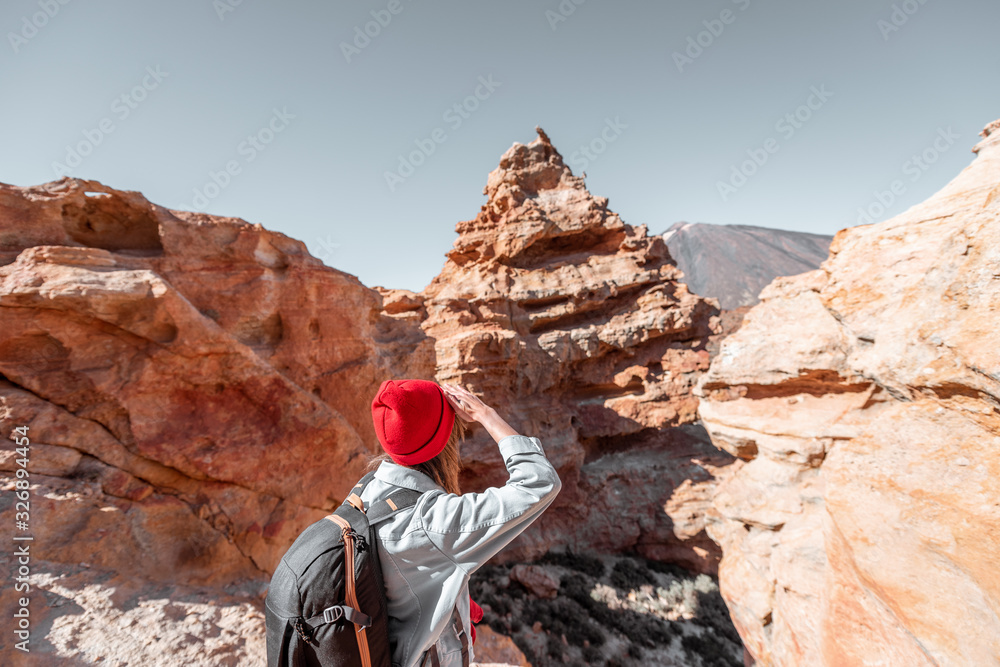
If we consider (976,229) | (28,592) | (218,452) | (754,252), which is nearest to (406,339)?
(218,452)

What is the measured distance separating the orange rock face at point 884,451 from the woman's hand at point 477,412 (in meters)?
2.81

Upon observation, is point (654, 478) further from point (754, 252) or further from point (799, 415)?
point (754, 252)

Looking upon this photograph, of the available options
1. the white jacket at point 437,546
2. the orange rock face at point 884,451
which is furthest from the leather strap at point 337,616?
the orange rock face at point 884,451

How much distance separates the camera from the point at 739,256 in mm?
49812

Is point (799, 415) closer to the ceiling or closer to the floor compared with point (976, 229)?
closer to the floor

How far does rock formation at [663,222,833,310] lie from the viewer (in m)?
45.0

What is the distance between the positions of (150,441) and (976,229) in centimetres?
704

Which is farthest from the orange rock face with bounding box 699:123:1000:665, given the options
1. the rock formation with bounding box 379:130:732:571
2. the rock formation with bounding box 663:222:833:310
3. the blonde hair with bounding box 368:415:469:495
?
the rock formation with bounding box 663:222:833:310

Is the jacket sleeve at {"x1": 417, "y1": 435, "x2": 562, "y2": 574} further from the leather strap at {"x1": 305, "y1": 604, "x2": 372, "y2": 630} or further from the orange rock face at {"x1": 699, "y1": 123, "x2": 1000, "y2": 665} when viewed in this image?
the orange rock face at {"x1": 699, "y1": 123, "x2": 1000, "y2": 665}

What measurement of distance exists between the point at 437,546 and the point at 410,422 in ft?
1.45

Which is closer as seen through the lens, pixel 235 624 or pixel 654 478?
pixel 235 624

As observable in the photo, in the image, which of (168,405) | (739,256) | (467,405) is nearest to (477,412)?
(467,405)

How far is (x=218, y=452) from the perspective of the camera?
4215 mm

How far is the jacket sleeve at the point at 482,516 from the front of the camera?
1.21 m
